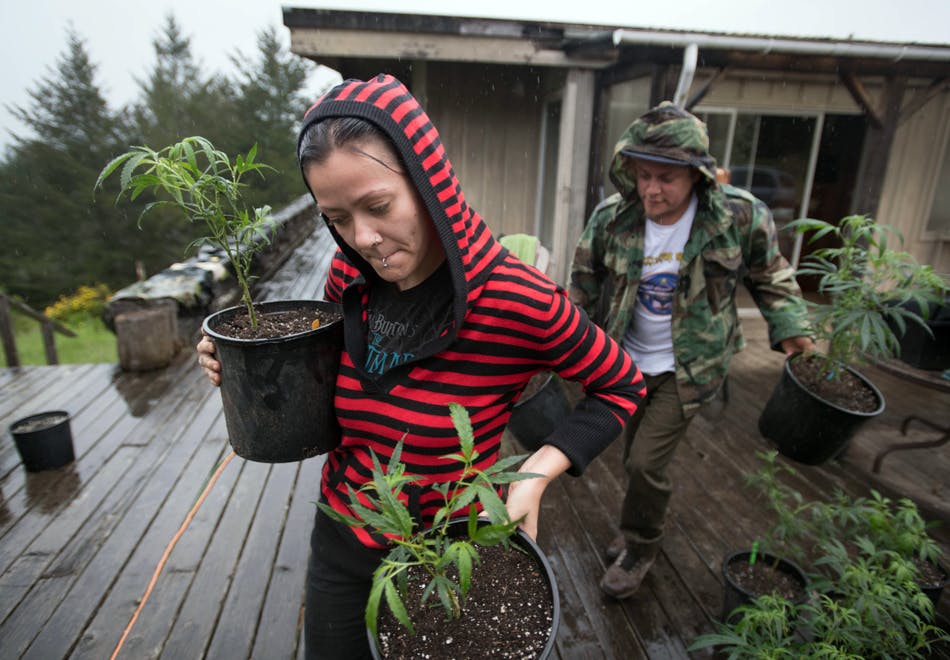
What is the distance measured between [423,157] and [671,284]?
1381 millimetres

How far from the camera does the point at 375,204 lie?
857 mm

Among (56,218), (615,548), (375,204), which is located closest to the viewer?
(375,204)

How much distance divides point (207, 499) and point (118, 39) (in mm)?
212713

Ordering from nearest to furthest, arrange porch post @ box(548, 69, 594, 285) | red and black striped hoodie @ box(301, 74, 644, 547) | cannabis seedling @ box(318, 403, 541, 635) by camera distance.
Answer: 1. cannabis seedling @ box(318, 403, 541, 635)
2. red and black striped hoodie @ box(301, 74, 644, 547)
3. porch post @ box(548, 69, 594, 285)

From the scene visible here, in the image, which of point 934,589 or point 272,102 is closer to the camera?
point 934,589

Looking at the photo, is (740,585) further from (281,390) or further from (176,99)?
(176,99)

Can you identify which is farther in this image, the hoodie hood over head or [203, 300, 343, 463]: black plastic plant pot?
[203, 300, 343, 463]: black plastic plant pot

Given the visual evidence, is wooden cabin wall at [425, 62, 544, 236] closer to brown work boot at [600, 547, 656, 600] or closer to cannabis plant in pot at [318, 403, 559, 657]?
brown work boot at [600, 547, 656, 600]


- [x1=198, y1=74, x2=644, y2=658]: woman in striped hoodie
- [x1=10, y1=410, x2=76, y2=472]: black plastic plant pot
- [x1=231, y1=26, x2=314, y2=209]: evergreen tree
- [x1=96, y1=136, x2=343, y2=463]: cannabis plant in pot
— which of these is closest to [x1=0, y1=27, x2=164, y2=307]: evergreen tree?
[x1=231, y1=26, x2=314, y2=209]: evergreen tree

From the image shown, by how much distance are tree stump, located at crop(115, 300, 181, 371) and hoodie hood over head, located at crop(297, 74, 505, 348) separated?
3983mm

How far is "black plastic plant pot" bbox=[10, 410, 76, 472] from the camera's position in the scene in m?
2.84

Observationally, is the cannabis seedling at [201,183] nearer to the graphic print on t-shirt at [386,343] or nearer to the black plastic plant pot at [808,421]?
the graphic print on t-shirt at [386,343]

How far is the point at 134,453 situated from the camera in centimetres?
311

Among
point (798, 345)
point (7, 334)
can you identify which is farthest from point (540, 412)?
point (7, 334)
